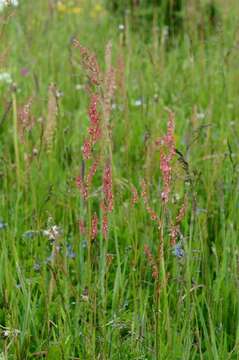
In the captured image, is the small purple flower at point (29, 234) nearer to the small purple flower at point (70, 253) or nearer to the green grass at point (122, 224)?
the green grass at point (122, 224)

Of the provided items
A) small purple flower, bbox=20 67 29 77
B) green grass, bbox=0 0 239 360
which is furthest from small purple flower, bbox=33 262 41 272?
small purple flower, bbox=20 67 29 77

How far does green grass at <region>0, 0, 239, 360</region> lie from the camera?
1659mm

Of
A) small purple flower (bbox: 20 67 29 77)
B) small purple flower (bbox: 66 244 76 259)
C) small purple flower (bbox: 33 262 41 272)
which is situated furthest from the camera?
small purple flower (bbox: 20 67 29 77)

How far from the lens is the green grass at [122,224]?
65.3 inches

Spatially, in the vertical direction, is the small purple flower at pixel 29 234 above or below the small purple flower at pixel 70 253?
above

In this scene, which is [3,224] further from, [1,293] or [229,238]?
[229,238]

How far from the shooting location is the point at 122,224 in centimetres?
245

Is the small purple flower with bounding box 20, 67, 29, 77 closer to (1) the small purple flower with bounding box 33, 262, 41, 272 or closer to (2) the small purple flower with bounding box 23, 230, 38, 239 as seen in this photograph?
(2) the small purple flower with bounding box 23, 230, 38, 239

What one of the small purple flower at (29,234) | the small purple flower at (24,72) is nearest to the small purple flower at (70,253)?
the small purple flower at (29,234)

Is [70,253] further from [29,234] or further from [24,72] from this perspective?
[24,72]

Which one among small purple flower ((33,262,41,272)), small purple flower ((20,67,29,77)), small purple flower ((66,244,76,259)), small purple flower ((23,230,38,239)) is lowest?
small purple flower ((33,262,41,272))

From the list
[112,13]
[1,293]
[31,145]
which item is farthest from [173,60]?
[1,293]

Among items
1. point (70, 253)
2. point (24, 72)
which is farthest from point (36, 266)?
point (24, 72)

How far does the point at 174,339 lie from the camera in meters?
1.61
